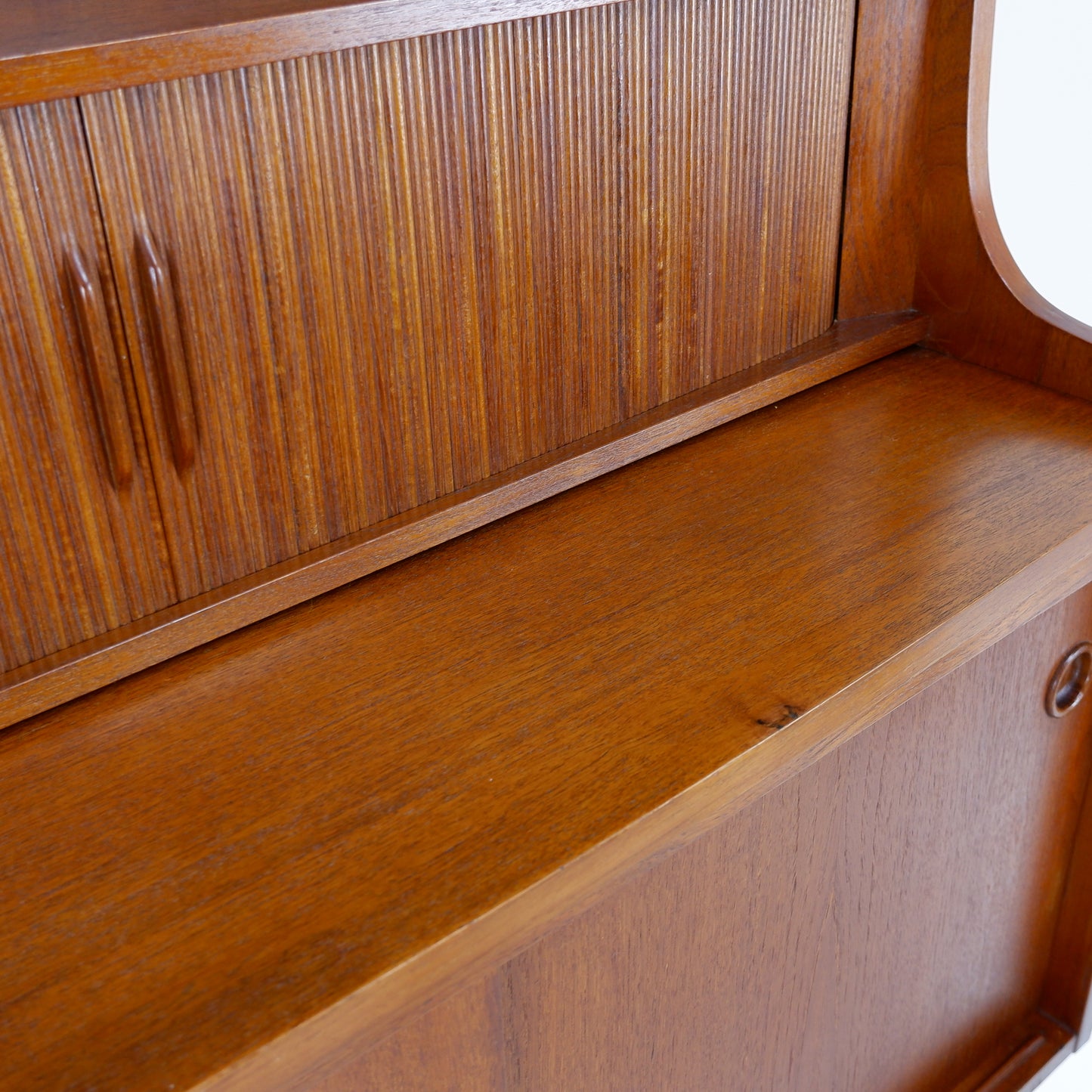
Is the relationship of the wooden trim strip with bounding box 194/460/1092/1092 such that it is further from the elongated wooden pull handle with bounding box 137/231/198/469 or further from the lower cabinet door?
the elongated wooden pull handle with bounding box 137/231/198/469

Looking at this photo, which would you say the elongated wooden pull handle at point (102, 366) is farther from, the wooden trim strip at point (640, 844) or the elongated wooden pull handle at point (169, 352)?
the wooden trim strip at point (640, 844)

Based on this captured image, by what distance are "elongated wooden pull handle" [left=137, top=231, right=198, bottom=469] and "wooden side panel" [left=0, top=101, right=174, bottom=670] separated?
0.9 inches

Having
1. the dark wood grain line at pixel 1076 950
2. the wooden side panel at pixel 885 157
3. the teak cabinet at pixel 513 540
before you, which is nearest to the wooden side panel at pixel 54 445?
the teak cabinet at pixel 513 540

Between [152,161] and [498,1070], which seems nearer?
[152,161]

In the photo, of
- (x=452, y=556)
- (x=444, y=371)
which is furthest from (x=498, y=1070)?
(x=444, y=371)

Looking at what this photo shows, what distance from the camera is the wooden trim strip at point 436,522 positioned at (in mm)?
828

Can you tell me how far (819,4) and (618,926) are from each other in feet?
2.50

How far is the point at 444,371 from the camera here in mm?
958

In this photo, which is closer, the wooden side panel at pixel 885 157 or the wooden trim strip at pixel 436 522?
the wooden trim strip at pixel 436 522

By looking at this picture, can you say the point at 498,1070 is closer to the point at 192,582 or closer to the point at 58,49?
the point at 192,582

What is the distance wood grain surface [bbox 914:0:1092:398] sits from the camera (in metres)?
1.20

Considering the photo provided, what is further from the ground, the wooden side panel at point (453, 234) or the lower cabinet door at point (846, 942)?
the wooden side panel at point (453, 234)

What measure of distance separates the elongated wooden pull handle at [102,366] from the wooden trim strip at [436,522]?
11 cm

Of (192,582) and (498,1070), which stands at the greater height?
(192,582)
